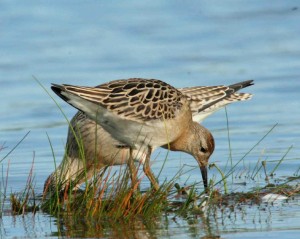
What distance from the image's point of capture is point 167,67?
685 inches

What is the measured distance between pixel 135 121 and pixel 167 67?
21.9 ft

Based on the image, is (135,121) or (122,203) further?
(135,121)

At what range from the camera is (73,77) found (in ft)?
55.3

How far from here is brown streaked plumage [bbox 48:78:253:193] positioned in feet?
34.3

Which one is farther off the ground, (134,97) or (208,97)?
(134,97)

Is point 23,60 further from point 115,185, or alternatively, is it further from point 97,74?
point 115,185

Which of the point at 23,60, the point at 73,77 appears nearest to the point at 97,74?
the point at 73,77

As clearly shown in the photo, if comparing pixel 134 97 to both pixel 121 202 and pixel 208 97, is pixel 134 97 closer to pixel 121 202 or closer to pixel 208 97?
pixel 121 202

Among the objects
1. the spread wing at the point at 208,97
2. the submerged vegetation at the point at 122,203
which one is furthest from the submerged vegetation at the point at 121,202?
the spread wing at the point at 208,97

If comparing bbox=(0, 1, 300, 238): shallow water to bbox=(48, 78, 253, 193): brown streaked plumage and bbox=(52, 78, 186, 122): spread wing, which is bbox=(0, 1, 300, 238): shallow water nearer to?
bbox=(48, 78, 253, 193): brown streaked plumage

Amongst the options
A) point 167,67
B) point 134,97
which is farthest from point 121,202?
point 167,67

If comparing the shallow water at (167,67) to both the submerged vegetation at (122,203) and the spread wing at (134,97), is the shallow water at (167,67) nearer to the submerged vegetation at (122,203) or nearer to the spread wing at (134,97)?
the submerged vegetation at (122,203)

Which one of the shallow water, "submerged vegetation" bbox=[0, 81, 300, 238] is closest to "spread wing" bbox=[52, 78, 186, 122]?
"submerged vegetation" bbox=[0, 81, 300, 238]

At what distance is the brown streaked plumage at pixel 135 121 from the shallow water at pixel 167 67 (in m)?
0.43
